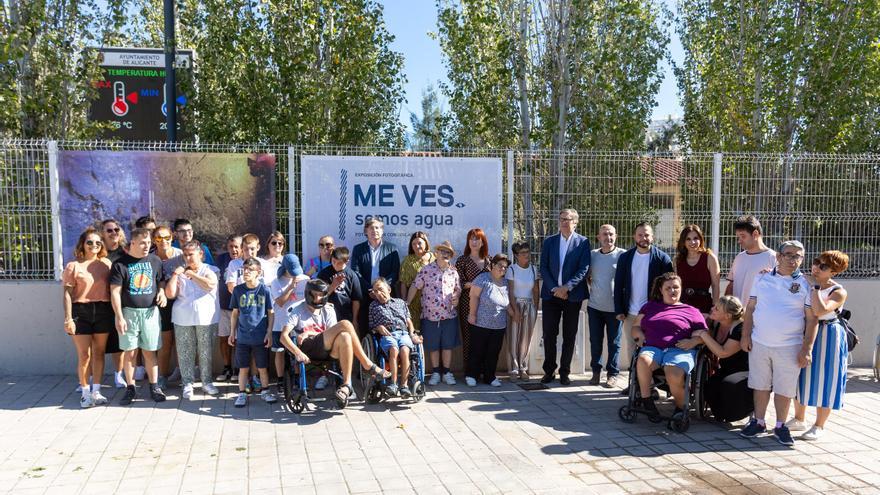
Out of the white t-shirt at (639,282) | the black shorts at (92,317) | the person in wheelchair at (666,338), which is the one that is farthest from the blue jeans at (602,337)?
the black shorts at (92,317)

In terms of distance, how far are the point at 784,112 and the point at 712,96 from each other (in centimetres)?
338

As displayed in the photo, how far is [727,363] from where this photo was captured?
242 inches

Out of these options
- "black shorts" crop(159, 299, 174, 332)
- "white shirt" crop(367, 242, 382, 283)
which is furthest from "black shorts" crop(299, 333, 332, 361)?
"black shorts" crop(159, 299, 174, 332)

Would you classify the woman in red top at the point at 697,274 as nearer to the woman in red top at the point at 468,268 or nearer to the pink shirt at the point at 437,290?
the woman in red top at the point at 468,268

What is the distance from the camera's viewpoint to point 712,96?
15680 mm

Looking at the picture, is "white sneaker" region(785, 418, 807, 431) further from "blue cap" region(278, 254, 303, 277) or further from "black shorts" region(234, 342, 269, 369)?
"black shorts" region(234, 342, 269, 369)

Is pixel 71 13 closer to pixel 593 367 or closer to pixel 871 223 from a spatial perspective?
pixel 593 367

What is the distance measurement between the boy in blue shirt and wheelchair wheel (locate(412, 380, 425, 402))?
134 cm

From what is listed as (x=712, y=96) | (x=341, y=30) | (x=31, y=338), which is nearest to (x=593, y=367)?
(x=31, y=338)

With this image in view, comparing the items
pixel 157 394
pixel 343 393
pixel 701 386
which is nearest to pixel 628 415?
pixel 701 386

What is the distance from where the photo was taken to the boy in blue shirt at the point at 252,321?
21.3 feet

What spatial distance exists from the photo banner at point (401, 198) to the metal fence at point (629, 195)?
146mm

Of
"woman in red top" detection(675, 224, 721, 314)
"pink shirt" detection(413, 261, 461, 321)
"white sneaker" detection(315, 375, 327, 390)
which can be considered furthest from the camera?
"pink shirt" detection(413, 261, 461, 321)

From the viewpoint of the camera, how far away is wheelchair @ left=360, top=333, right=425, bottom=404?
6312 mm
